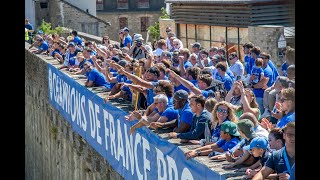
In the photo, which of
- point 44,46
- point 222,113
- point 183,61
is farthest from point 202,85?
point 44,46

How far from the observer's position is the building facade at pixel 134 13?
5591 centimetres

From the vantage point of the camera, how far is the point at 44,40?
2181 centimetres

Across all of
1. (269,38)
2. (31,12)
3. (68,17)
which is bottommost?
(269,38)

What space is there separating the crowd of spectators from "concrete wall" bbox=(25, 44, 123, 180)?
1.22 meters

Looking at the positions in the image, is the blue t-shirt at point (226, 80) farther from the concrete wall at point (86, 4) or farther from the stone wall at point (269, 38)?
the concrete wall at point (86, 4)

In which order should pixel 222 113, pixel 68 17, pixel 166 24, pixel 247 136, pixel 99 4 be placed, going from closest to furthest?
pixel 247 136, pixel 222 113, pixel 166 24, pixel 68 17, pixel 99 4

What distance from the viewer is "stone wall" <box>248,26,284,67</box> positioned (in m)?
15.1

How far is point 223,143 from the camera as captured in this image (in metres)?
6.32

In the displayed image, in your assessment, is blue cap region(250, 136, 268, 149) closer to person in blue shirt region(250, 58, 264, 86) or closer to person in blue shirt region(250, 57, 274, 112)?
person in blue shirt region(250, 57, 274, 112)

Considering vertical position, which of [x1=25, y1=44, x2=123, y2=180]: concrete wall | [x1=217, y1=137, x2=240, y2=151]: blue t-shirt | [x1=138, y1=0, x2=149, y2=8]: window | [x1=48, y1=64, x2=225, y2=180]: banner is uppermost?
[x1=138, y1=0, x2=149, y2=8]: window

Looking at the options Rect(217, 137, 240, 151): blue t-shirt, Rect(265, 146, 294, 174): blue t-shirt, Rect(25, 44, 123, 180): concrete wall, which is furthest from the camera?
Rect(25, 44, 123, 180): concrete wall

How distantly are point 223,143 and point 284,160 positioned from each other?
1.47 metres

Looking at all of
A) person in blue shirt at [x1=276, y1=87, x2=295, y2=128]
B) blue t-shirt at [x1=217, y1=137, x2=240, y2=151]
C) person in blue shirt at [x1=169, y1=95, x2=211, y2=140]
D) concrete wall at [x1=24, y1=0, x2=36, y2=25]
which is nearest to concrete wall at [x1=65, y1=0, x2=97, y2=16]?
concrete wall at [x1=24, y1=0, x2=36, y2=25]

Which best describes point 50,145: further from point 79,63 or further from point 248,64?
point 248,64
